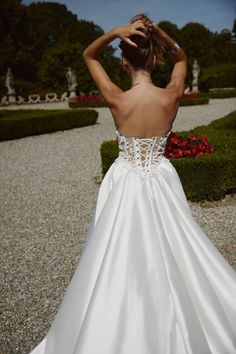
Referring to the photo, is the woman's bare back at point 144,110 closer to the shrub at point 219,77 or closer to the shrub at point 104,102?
the shrub at point 104,102

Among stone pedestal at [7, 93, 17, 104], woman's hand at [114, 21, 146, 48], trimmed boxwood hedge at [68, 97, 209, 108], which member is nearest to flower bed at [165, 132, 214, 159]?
woman's hand at [114, 21, 146, 48]

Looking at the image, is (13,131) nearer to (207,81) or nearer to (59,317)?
(59,317)

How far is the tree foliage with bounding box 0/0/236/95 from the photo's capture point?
43438 mm

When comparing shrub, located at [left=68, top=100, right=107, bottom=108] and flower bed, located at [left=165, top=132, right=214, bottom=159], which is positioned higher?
flower bed, located at [left=165, top=132, right=214, bottom=159]

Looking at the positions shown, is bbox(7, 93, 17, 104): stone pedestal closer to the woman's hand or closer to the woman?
the woman

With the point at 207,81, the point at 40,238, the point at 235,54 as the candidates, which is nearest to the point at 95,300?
the point at 40,238

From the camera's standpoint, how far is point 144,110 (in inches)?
85.4

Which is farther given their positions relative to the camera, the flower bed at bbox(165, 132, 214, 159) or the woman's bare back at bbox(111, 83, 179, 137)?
the flower bed at bbox(165, 132, 214, 159)

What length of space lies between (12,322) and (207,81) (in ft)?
139

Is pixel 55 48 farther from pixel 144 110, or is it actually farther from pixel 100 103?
pixel 144 110

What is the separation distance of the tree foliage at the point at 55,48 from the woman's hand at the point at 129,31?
3342 cm

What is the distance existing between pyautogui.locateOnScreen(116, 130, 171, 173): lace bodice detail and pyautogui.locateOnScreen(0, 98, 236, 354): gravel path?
5.94 ft

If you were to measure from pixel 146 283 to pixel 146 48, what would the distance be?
4.54 feet

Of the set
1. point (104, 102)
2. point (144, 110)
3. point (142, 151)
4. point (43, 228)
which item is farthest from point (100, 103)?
point (144, 110)
